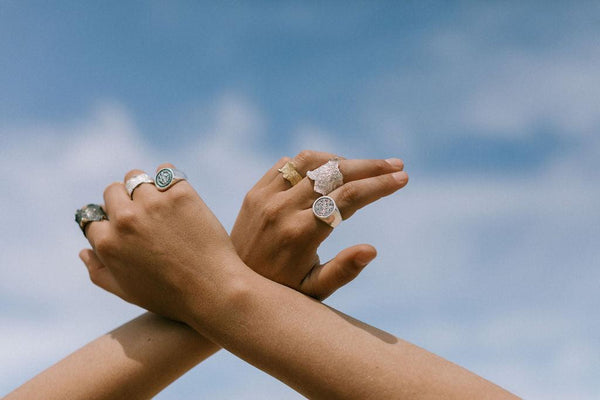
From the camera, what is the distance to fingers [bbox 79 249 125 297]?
3887 millimetres

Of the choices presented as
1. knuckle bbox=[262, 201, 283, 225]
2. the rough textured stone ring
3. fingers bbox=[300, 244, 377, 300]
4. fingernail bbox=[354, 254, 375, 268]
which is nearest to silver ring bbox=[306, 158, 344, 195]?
the rough textured stone ring

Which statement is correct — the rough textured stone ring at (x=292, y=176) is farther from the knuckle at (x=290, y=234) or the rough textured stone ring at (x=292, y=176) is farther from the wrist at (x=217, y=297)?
the wrist at (x=217, y=297)

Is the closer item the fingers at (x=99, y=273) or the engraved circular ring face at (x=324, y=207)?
the engraved circular ring face at (x=324, y=207)

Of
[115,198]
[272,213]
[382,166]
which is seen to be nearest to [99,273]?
[115,198]

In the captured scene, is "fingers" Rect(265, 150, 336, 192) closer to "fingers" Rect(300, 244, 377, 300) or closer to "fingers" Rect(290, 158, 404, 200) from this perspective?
"fingers" Rect(290, 158, 404, 200)

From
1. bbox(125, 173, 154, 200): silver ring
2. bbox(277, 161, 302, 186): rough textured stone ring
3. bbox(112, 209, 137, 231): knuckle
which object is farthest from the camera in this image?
bbox(277, 161, 302, 186): rough textured stone ring

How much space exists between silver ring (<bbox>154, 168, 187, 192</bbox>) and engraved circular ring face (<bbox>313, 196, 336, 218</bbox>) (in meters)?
0.78

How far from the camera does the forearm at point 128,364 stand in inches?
137

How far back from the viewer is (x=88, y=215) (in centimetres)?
395

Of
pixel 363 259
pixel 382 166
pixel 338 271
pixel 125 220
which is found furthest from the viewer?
pixel 382 166

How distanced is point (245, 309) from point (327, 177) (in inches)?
38.3

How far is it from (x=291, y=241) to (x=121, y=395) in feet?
4.11

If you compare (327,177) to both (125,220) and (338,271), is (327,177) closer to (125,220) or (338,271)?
(338,271)

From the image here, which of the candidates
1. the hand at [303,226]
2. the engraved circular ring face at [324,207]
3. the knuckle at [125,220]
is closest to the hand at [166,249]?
the knuckle at [125,220]
